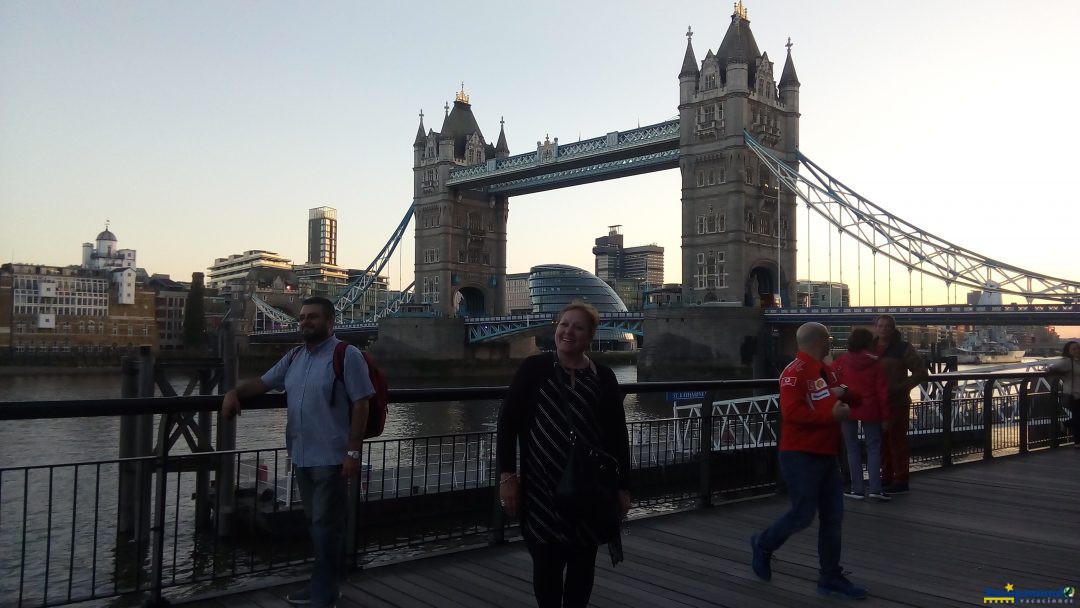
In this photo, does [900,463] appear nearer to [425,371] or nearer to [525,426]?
[525,426]

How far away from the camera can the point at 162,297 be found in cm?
8762

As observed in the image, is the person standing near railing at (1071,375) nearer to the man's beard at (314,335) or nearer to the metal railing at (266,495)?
the metal railing at (266,495)

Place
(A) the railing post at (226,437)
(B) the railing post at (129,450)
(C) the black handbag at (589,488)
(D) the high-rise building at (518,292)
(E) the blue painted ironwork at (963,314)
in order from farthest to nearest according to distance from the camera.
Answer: (D) the high-rise building at (518,292) → (E) the blue painted ironwork at (963,314) → (B) the railing post at (129,450) → (A) the railing post at (226,437) → (C) the black handbag at (589,488)

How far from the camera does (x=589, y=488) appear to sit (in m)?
2.84

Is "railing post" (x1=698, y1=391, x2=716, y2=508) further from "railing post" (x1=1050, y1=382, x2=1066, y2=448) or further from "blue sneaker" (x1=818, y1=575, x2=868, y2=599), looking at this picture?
"railing post" (x1=1050, y1=382, x2=1066, y2=448)

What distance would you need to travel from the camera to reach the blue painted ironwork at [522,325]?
171 feet

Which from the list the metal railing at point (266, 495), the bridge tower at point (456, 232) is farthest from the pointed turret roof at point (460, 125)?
the metal railing at point (266, 495)

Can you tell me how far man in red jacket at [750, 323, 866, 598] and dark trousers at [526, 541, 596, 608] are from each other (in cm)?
171

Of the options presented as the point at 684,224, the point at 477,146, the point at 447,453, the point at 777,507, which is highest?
the point at 477,146

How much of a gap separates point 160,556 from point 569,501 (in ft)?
7.33

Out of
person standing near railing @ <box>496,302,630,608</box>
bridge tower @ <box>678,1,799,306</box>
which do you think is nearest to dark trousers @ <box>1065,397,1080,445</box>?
person standing near railing @ <box>496,302,630,608</box>

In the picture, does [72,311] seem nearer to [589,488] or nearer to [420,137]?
[420,137]

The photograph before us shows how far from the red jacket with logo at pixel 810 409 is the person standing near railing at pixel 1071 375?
6742 millimetres

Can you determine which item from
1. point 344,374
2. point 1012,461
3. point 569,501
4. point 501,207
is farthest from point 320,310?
point 501,207
